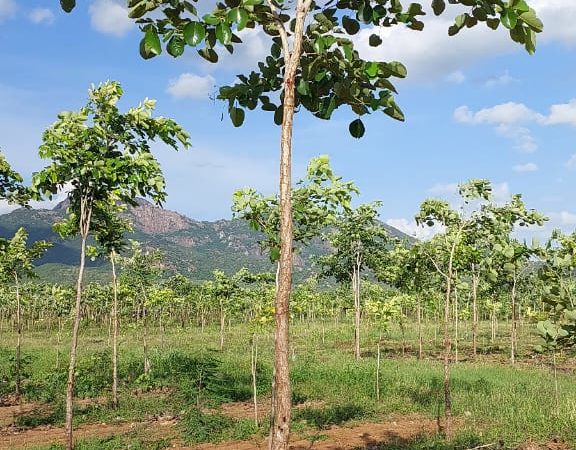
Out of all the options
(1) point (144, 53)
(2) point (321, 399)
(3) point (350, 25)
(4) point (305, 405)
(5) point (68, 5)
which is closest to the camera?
(5) point (68, 5)

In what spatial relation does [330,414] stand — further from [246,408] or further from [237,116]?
[237,116]

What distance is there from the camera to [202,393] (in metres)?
14.0

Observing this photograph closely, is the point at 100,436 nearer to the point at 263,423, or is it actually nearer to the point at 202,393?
the point at 202,393

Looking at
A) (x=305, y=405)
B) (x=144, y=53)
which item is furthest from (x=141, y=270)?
(x=144, y=53)

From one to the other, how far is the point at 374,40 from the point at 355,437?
33.1 feet

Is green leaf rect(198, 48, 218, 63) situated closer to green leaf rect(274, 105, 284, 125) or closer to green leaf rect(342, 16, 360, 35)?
green leaf rect(274, 105, 284, 125)

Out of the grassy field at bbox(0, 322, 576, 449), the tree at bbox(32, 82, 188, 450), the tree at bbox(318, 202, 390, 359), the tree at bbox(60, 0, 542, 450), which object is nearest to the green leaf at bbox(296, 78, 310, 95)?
the tree at bbox(60, 0, 542, 450)

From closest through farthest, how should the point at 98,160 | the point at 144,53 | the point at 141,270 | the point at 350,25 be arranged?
the point at 144,53 → the point at 350,25 → the point at 98,160 → the point at 141,270

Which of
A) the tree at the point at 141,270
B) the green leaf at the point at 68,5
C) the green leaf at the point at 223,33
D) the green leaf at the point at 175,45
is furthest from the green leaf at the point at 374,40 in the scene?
the tree at the point at 141,270

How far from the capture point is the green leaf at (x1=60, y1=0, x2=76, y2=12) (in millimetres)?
2383

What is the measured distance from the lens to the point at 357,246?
25.2 m

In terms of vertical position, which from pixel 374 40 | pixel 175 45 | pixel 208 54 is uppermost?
pixel 374 40

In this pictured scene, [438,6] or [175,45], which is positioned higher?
[438,6]

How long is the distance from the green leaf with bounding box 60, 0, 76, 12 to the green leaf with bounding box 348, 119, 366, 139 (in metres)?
1.59
